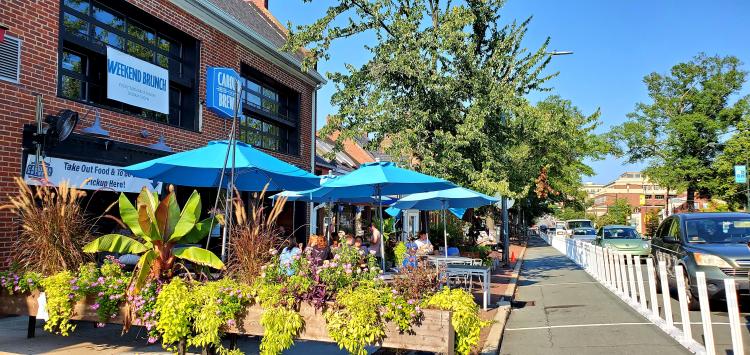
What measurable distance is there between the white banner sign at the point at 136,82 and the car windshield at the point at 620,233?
1626cm

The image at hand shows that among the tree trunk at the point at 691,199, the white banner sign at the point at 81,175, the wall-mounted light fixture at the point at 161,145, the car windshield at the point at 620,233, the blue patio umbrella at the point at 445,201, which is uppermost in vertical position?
the tree trunk at the point at 691,199

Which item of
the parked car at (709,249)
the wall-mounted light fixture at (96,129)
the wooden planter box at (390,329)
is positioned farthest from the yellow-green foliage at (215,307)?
the parked car at (709,249)

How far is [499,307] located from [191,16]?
362 inches

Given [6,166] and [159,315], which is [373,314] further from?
[6,166]

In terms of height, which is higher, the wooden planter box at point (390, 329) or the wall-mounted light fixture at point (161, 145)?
the wall-mounted light fixture at point (161, 145)

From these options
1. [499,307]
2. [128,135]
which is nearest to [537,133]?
[499,307]

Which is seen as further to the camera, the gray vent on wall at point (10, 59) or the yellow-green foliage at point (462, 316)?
the gray vent on wall at point (10, 59)

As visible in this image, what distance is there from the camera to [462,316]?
185 inches

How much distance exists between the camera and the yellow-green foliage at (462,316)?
471 cm

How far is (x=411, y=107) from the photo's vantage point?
1259 cm

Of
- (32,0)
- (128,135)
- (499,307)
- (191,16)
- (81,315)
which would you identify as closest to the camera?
(81,315)

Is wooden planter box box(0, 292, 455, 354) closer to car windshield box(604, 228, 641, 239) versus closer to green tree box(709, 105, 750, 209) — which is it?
car windshield box(604, 228, 641, 239)

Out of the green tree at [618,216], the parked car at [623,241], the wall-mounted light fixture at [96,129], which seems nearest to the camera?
the wall-mounted light fixture at [96,129]

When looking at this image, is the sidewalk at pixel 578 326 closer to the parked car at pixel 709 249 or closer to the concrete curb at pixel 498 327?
→ the concrete curb at pixel 498 327
